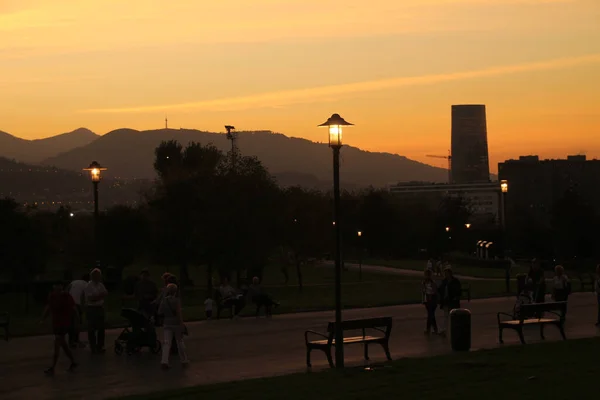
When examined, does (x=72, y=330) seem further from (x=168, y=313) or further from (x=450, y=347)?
(x=450, y=347)

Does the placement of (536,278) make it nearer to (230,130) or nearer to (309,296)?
(309,296)

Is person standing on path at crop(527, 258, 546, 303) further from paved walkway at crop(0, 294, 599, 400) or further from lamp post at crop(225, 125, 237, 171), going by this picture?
lamp post at crop(225, 125, 237, 171)

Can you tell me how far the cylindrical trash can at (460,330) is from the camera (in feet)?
64.8

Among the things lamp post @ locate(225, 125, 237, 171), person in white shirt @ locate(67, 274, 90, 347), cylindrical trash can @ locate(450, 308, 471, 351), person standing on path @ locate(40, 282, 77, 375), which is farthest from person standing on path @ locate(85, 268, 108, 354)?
lamp post @ locate(225, 125, 237, 171)

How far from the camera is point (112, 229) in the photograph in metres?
64.1

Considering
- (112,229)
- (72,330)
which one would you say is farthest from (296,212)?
(72,330)

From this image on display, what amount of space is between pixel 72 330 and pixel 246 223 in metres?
29.6

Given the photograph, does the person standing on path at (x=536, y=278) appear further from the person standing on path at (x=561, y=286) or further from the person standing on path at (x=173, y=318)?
the person standing on path at (x=173, y=318)

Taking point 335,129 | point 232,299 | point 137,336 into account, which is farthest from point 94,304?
point 232,299

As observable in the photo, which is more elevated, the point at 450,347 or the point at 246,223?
the point at 246,223

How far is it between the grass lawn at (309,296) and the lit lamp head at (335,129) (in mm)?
12230

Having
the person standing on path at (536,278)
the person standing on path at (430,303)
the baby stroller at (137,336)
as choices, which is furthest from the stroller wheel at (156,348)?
the person standing on path at (536,278)

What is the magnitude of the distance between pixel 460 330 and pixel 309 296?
26.7 metres

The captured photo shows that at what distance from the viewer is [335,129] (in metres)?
18.2
